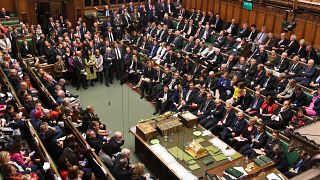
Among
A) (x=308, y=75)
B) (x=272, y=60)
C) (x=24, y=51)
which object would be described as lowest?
(x=24, y=51)

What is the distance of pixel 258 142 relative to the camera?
6.63 meters

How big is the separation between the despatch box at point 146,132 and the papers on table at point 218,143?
1.13 metres

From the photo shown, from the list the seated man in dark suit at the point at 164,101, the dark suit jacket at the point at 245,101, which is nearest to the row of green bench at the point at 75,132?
the seated man in dark suit at the point at 164,101

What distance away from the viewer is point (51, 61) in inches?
432

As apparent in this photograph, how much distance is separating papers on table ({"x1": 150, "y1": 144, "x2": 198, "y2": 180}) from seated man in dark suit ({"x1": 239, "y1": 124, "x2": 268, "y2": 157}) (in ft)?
3.96

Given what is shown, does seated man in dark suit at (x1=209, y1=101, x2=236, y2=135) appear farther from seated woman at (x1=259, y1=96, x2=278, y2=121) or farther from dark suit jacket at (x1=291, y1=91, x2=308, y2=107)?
dark suit jacket at (x1=291, y1=91, x2=308, y2=107)

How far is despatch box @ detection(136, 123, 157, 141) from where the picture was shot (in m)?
6.82

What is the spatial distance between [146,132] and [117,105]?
9.86 ft

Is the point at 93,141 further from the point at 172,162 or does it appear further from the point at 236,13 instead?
the point at 236,13

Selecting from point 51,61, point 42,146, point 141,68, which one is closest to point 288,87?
point 141,68

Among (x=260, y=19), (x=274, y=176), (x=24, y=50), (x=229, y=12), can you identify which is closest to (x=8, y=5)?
(x=24, y=50)

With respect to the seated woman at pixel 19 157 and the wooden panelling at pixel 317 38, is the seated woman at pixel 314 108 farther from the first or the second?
the seated woman at pixel 19 157

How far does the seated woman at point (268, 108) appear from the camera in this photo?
7636 mm

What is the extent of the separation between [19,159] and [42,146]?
48 centimetres
